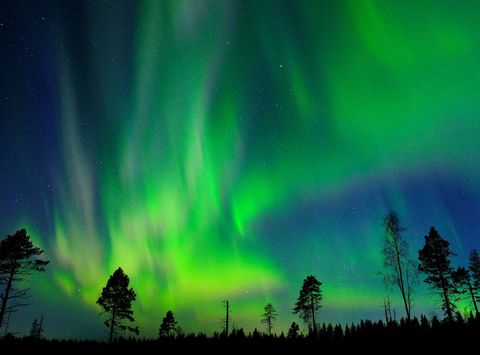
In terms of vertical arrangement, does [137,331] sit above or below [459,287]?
below

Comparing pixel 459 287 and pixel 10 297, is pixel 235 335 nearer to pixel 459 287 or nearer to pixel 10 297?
pixel 10 297

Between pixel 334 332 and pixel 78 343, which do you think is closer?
pixel 334 332

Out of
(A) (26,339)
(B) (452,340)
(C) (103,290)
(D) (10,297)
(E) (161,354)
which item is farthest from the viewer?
(C) (103,290)

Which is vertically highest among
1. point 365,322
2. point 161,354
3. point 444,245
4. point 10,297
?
point 444,245

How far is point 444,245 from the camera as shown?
34.6 metres

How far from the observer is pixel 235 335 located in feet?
74.1

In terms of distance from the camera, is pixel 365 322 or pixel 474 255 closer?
pixel 365 322

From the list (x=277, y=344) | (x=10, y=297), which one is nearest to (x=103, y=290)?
(x=10, y=297)

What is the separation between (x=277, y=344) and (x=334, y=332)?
10.6 feet

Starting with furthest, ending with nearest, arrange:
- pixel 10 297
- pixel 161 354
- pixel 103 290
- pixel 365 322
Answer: pixel 103 290 < pixel 10 297 < pixel 161 354 < pixel 365 322

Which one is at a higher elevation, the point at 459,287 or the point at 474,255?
the point at 474,255

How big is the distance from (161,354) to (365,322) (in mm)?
12438

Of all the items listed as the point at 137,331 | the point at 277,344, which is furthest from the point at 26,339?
the point at 137,331

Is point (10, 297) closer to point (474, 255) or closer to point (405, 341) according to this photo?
point (405, 341)
